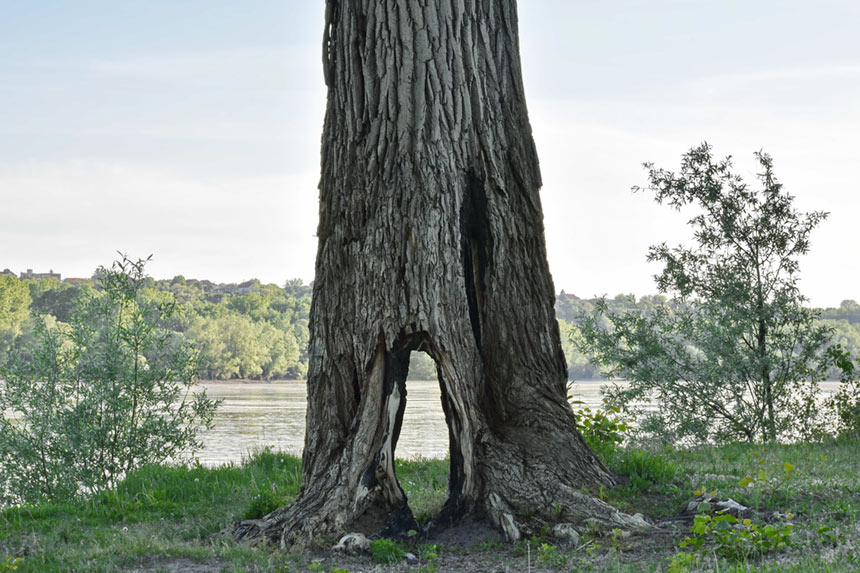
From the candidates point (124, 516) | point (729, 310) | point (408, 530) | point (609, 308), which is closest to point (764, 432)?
point (729, 310)

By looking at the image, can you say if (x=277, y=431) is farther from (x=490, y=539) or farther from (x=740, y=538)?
(x=740, y=538)

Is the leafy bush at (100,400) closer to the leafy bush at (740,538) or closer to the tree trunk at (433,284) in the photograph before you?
the tree trunk at (433,284)

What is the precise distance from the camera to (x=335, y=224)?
18.1 ft

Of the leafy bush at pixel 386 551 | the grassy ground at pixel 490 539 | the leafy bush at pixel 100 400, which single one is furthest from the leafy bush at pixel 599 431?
the leafy bush at pixel 100 400

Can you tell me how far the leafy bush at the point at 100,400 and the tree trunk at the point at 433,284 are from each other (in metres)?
4.27

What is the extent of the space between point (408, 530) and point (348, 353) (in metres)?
1.19

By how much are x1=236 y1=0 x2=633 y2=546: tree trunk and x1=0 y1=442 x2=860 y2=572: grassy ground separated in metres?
0.36

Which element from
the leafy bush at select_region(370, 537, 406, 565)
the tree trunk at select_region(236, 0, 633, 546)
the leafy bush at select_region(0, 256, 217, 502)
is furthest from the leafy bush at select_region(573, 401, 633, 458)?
the leafy bush at select_region(0, 256, 217, 502)

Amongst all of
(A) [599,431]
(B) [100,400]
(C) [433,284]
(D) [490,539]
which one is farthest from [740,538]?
(B) [100,400]

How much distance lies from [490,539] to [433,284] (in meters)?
1.58

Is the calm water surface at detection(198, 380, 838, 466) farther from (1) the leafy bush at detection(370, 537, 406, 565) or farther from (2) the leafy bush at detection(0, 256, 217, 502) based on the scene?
(1) the leafy bush at detection(370, 537, 406, 565)

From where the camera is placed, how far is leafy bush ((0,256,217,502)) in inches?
350

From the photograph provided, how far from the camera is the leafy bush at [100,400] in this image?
350 inches

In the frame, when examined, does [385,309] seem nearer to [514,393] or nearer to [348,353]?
[348,353]
